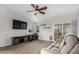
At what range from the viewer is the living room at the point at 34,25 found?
174cm

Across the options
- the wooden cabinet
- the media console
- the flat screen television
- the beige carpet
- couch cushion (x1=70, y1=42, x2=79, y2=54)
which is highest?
the flat screen television

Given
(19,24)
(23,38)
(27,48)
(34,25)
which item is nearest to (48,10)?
(34,25)

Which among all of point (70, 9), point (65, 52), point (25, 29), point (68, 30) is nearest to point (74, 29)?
point (68, 30)

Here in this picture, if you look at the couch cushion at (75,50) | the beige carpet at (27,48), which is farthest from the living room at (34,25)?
the couch cushion at (75,50)

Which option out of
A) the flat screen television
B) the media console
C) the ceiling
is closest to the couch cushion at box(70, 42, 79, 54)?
the ceiling

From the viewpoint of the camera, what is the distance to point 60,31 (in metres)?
1.89

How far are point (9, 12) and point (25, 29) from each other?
1.83ft

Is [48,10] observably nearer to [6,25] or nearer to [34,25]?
[34,25]

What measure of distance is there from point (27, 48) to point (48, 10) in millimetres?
1103

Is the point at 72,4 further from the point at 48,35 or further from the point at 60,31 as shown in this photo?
the point at 48,35

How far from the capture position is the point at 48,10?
1875mm

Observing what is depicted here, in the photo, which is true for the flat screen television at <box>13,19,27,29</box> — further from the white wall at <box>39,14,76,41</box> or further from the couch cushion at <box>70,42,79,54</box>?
the couch cushion at <box>70,42,79,54</box>

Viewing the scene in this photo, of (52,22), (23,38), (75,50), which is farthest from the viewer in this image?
(23,38)

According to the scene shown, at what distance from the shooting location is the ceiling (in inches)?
66.3
